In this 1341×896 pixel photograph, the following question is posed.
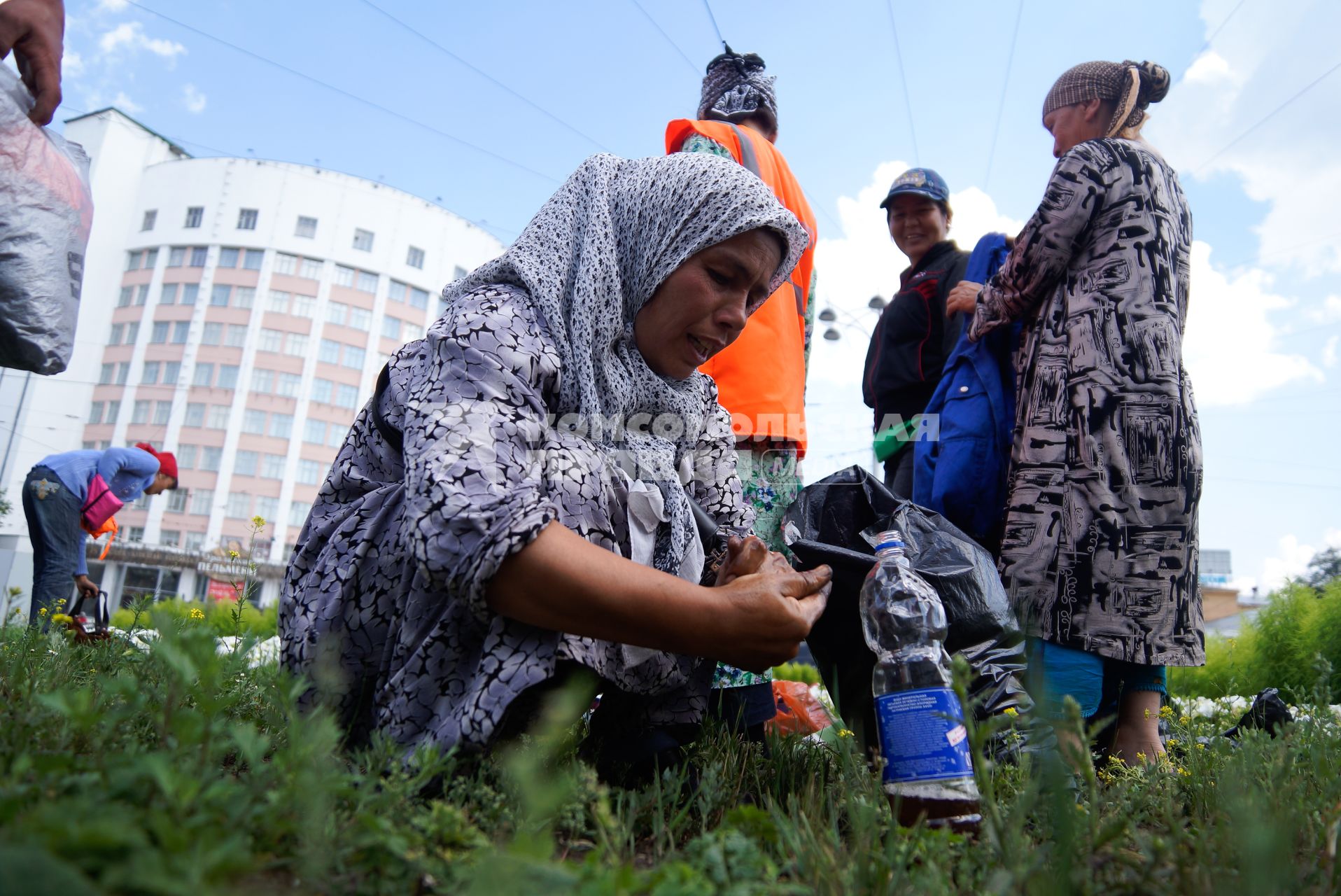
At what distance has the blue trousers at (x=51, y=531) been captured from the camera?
A: 20.4 feet

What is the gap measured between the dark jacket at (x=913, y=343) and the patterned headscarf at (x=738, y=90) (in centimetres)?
112

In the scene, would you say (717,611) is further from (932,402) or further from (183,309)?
(183,309)

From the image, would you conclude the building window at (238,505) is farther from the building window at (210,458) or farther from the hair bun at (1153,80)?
the hair bun at (1153,80)

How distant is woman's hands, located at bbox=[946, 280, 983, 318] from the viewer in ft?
11.4

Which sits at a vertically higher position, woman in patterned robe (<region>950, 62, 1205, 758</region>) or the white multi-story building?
the white multi-story building

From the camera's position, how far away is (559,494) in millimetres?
1762

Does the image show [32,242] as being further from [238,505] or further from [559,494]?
[238,505]

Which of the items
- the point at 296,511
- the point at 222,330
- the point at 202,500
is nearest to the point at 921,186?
the point at 296,511

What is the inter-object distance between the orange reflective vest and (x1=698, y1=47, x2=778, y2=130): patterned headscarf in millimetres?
487

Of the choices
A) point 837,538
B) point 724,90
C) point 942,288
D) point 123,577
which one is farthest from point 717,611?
point 123,577

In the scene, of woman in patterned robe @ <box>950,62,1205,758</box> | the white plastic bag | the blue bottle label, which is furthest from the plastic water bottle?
the white plastic bag

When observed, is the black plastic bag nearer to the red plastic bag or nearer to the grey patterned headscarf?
the grey patterned headscarf

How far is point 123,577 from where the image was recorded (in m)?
45.5

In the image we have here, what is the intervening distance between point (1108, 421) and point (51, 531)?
7314 millimetres
